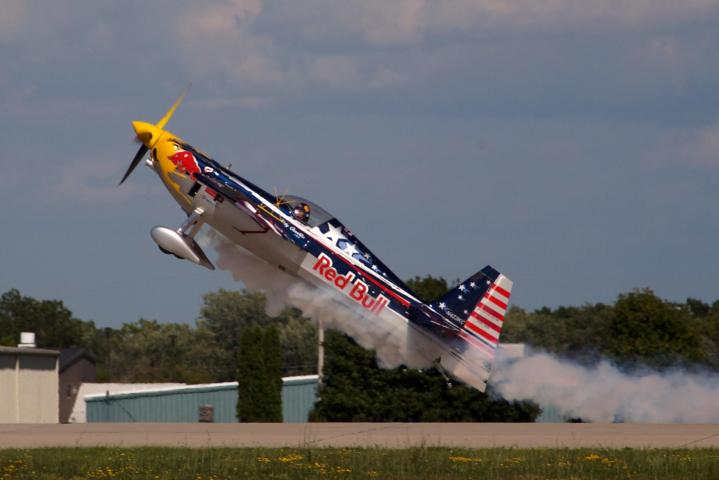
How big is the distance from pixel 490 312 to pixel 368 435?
23.5 ft

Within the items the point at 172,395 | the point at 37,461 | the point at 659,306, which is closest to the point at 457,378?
the point at 37,461

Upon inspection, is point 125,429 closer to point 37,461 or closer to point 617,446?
point 37,461

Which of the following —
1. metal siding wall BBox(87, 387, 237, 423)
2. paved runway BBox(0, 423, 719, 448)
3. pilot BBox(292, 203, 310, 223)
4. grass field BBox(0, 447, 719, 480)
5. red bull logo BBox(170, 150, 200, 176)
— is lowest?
grass field BBox(0, 447, 719, 480)

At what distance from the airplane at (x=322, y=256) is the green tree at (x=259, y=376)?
18918mm

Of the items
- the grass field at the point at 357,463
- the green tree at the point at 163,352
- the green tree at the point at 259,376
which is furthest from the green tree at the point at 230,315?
the grass field at the point at 357,463

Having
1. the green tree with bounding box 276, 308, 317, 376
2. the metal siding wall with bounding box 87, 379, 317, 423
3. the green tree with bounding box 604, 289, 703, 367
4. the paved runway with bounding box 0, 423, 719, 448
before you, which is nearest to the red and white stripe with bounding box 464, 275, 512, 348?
the paved runway with bounding box 0, 423, 719, 448

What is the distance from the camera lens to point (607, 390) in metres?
39.6

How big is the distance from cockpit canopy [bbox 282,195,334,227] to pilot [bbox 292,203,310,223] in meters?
0.06

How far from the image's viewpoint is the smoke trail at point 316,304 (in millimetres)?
37906

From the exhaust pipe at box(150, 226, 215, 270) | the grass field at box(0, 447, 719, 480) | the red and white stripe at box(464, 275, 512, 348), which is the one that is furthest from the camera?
the red and white stripe at box(464, 275, 512, 348)

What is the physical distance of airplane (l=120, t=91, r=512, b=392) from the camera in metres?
36.9

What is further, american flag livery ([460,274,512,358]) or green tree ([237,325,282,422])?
green tree ([237,325,282,422])

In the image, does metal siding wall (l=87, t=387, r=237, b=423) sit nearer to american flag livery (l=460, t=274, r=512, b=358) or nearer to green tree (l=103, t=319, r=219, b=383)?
american flag livery (l=460, t=274, r=512, b=358)

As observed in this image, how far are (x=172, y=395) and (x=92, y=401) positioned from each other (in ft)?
13.5
